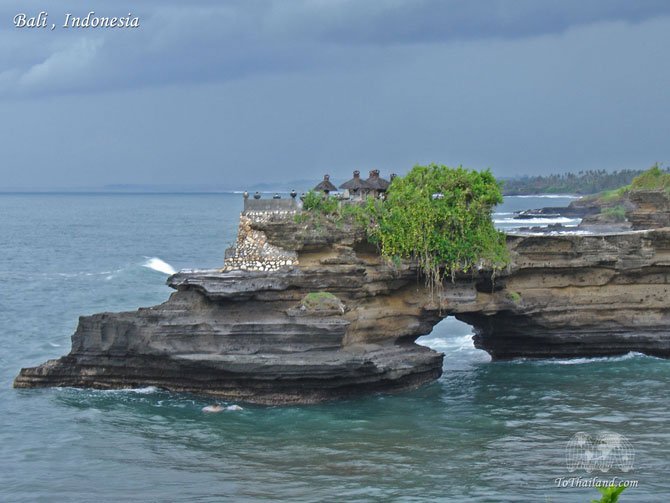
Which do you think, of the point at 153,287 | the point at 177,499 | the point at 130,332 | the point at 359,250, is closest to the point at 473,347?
the point at 359,250

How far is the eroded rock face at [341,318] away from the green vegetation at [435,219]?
0.61 meters

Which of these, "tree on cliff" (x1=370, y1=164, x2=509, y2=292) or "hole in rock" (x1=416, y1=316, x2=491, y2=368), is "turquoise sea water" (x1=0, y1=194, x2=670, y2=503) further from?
"tree on cliff" (x1=370, y1=164, x2=509, y2=292)

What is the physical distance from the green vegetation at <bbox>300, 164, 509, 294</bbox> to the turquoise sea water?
14.0ft

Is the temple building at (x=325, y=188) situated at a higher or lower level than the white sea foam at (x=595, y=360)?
higher

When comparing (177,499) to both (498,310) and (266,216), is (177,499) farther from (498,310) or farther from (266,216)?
(498,310)

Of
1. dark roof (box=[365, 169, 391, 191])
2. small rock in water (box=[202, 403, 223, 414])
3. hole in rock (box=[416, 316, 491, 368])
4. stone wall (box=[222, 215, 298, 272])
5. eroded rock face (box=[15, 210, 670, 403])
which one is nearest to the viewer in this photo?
small rock in water (box=[202, 403, 223, 414])

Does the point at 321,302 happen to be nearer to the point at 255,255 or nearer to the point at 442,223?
the point at 255,255

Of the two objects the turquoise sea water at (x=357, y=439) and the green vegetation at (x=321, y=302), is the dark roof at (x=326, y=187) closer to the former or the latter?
the green vegetation at (x=321, y=302)

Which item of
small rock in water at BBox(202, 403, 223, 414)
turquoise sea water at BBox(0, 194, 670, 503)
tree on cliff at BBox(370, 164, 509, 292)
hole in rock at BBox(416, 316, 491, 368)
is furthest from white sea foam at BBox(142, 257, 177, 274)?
small rock in water at BBox(202, 403, 223, 414)

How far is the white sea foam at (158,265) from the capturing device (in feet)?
231

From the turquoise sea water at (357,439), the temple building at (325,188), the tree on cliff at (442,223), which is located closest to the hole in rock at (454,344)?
the turquoise sea water at (357,439)

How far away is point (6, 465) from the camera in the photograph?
26703 millimetres

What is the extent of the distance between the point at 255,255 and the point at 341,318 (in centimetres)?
359

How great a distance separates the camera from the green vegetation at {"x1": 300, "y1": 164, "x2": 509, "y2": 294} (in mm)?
32438
